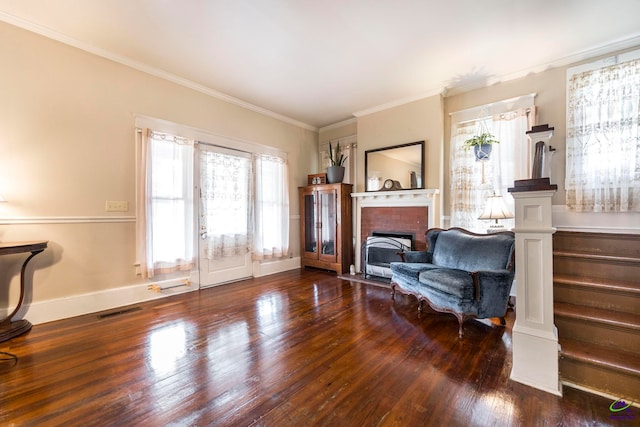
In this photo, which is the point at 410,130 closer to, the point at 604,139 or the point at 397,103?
the point at 397,103

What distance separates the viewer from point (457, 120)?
12.9 feet

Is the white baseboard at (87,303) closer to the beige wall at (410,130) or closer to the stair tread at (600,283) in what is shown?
the beige wall at (410,130)

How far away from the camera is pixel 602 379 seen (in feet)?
5.24

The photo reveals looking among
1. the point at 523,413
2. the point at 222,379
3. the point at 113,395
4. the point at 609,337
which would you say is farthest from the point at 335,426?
the point at 609,337

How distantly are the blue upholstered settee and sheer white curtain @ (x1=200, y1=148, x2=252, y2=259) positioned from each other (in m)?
2.60

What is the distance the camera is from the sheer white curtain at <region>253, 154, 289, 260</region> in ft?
15.0

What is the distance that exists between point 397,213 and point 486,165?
143 centimetres

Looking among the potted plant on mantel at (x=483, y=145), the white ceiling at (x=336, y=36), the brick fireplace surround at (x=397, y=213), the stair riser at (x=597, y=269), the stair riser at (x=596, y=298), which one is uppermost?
the white ceiling at (x=336, y=36)

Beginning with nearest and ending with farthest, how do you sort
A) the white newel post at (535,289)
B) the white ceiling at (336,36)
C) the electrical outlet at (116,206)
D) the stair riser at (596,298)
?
the white newel post at (535,289)
the stair riser at (596,298)
the white ceiling at (336,36)
the electrical outlet at (116,206)

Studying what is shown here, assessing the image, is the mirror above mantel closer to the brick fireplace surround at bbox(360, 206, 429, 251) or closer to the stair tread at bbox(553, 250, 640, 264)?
the brick fireplace surround at bbox(360, 206, 429, 251)

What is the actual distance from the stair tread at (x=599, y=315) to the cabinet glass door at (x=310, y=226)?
12.1 ft

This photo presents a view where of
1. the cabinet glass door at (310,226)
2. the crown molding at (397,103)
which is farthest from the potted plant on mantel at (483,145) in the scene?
the cabinet glass door at (310,226)

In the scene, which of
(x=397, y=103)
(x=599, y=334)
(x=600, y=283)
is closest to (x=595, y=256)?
(x=600, y=283)

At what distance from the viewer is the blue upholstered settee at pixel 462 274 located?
2.42 metres
